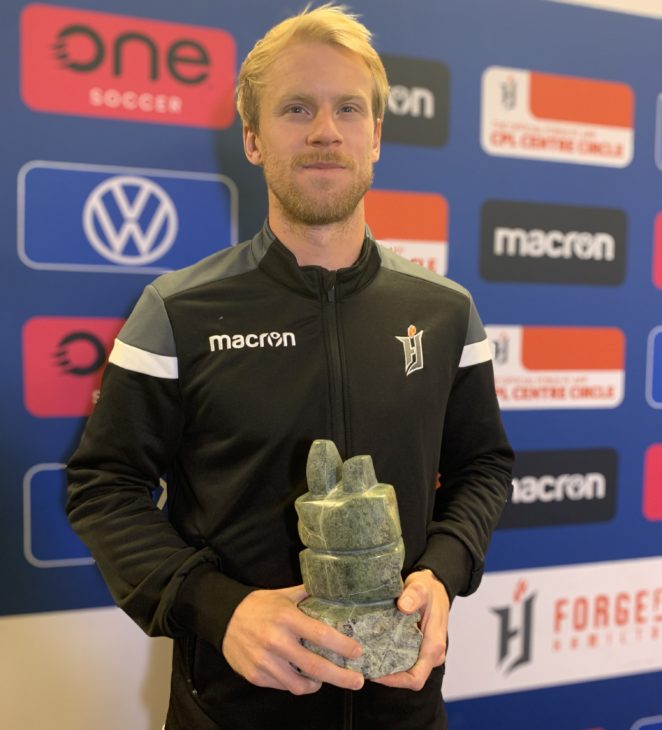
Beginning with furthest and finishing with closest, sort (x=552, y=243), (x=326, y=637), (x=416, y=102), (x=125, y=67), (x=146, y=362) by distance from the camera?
(x=552, y=243) → (x=416, y=102) → (x=125, y=67) → (x=146, y=362) → (x=326, y=637)

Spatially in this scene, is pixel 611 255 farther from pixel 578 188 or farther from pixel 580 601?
pixel 580 601

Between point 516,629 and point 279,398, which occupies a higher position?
point 279,398

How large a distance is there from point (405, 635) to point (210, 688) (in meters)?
0.35

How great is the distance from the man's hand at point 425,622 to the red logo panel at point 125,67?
3.06 ft

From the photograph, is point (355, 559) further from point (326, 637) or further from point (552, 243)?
point (552, 243)

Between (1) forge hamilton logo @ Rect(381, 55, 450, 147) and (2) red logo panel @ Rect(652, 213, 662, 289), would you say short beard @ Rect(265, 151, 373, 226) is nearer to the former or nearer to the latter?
(1) forge hamilton logo @ Rect(381, 55, 450, 147)

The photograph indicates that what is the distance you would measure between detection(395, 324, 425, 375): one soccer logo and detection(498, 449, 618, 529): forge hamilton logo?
647 mm

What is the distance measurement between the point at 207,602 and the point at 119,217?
29.8 inches

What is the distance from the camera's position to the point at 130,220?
55.0 inches

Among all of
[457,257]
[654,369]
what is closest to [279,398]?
[457,257]

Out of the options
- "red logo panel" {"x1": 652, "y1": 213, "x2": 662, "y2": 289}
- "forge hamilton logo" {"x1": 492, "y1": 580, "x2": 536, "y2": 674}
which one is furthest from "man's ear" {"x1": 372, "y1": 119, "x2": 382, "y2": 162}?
"forge hamilton logo" {"x1": 492, "y1": 580, "x2": 536, "y2": 674}

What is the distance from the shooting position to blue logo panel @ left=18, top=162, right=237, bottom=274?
1.34m

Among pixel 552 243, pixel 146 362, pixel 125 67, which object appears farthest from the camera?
pixel 552 243

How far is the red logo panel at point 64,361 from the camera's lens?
1.36 m
